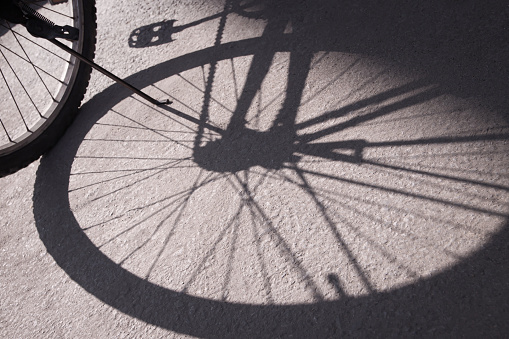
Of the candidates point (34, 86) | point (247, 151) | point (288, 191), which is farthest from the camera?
point (34, 86)

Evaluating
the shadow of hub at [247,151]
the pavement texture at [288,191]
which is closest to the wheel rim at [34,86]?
the pavement texture at [288,191]

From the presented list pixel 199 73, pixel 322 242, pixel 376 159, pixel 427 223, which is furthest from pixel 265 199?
pixel 199 73

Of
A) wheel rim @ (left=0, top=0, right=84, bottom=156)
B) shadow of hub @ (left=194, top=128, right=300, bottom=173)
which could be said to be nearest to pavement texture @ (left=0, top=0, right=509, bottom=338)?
shadow of hub @ (left=194, top=128, right=300, bottom=173)

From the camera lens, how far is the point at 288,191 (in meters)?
1.73

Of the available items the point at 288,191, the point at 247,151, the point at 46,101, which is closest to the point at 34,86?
the point at 46,101

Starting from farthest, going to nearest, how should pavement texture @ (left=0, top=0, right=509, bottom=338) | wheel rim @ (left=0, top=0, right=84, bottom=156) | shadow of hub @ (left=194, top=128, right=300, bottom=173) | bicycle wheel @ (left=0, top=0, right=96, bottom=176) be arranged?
1. wheel rim @ (left=0, top=0, right=84, bottom=156)
2. bicycle wheel @ (left=0, top=0, right=96, bottom=176)
3. shadow of hub @ (left=194, top=128, right=300, bottom=173)
4. pavement texture @ (left=0, top=0, right=509, bottom=338)

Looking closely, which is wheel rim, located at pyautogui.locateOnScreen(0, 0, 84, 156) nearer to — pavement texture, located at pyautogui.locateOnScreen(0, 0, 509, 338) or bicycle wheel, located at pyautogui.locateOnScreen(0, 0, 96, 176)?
bicycle wheel, located at pyautogui.locateOnScreen(0, 0, 96, 176)

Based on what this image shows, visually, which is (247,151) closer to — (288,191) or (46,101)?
(288,191)

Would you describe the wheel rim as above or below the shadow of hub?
above

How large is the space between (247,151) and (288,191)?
0.28 meters

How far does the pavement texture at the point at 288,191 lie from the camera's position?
1421 millimetres

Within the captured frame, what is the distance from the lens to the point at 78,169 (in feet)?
7.11

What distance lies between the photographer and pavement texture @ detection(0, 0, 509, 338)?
1.42m

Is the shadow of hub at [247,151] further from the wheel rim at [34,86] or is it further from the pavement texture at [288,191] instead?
the wheel rim at [34,86]
